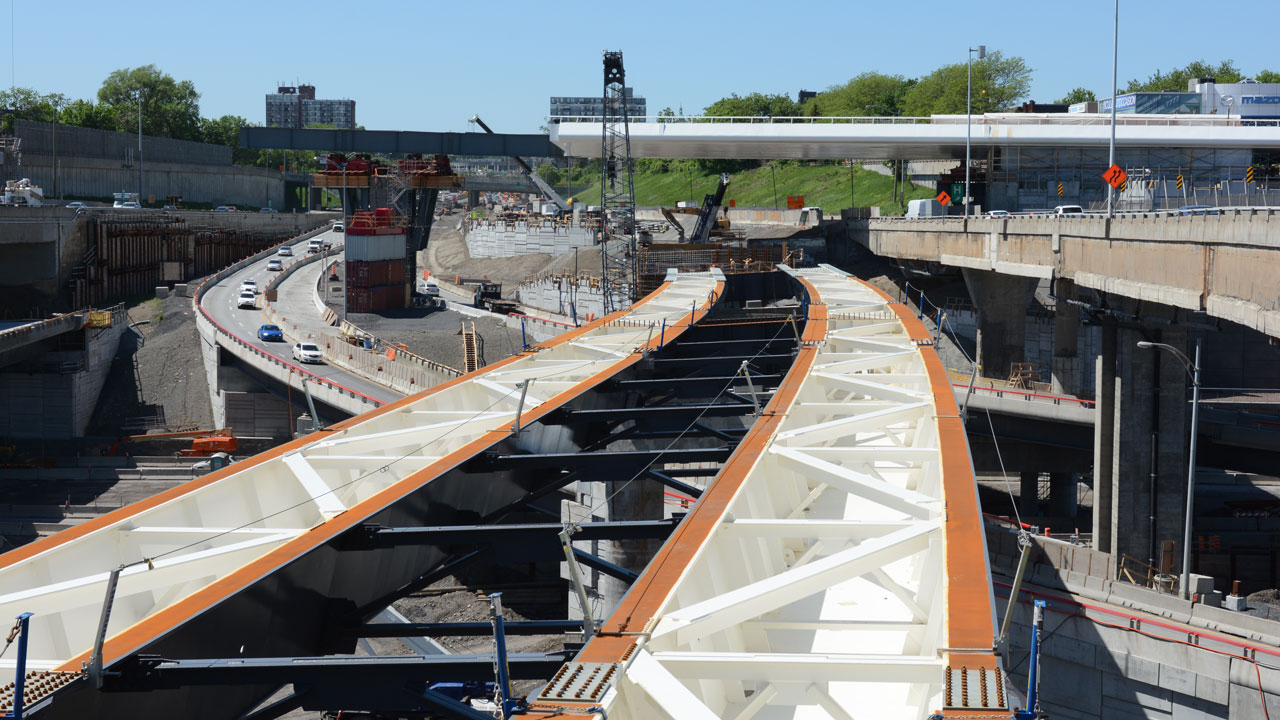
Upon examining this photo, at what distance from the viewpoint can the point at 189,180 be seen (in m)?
149

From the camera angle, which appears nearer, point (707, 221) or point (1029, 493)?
point (1029, 493)

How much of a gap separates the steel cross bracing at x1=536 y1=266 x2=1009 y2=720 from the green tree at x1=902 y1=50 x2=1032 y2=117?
131452 millimetres

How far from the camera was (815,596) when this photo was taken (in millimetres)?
11438

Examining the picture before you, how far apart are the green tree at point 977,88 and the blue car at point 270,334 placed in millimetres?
97030

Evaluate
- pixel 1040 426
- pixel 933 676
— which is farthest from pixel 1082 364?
pixel 933 676

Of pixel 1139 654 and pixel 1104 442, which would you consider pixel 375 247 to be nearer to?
pixel 1104 442

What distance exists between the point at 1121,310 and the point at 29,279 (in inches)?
2995

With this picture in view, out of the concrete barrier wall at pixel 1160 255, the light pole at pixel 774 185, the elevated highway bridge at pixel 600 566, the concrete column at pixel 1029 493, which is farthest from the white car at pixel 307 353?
the light pole at pixel 774 185

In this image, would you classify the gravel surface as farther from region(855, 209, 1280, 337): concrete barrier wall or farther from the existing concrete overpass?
region(855, 209, 1280, 337): concrete barrier wall

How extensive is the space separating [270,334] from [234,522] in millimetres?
60162

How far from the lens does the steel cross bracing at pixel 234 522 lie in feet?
32.0

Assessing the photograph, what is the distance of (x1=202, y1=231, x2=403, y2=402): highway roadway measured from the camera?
57.9m

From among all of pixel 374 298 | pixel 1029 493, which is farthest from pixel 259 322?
pixel 1029 493

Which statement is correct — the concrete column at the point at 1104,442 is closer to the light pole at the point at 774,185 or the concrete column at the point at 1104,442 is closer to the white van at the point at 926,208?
the white van at the point at 926,208
